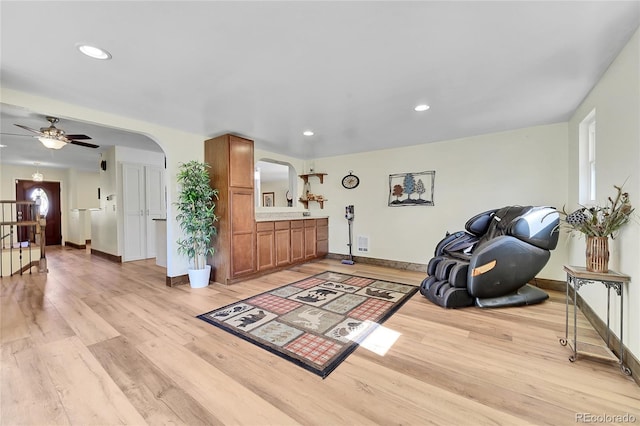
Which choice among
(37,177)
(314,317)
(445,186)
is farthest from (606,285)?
(37,177)

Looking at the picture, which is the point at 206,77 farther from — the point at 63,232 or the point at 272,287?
the point at 63,232

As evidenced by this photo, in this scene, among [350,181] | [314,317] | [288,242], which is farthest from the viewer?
[350,181]

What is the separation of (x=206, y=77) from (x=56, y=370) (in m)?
2.46

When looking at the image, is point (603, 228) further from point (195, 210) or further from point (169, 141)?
point (169, 141)

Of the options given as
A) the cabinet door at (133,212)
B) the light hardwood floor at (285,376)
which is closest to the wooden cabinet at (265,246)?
the light hardwood floor at (285,376)

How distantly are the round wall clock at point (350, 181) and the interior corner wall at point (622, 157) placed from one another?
11.2ft

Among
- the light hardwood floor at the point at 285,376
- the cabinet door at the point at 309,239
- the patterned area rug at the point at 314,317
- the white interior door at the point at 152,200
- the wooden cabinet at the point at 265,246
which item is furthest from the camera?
the white interior door at the point at 152,200

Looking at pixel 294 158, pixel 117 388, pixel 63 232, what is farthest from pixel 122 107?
pixel 63 232

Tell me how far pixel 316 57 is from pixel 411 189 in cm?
335

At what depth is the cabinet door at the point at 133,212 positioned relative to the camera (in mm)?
5305

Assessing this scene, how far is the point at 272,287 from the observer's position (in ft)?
11.9

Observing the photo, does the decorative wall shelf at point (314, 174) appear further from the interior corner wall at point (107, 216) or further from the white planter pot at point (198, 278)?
the interior corner wall at point (107, 216)

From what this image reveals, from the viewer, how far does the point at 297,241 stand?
500 cm

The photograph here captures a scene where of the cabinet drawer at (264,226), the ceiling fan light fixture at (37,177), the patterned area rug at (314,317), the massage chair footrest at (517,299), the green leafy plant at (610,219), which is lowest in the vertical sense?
the patterned area rug at (314,317)
